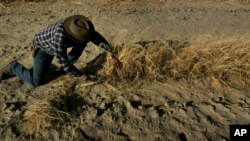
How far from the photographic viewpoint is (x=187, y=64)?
5.49 meters

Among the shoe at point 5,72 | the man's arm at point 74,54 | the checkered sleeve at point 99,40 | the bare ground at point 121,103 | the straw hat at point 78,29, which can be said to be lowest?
the bare ground at point 121,103

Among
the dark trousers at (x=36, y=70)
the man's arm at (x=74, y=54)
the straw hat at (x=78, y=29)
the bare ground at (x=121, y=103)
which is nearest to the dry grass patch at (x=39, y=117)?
the bare ground at (x=121, y=103)

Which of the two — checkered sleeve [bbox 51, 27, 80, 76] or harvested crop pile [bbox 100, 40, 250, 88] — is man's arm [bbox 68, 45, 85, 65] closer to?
harvested crop pile [bbox 100, 40, 250, 88]

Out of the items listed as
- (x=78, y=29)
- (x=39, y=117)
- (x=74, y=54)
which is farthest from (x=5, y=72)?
(x=78, y=29)

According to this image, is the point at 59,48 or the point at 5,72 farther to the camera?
the point at 5,72

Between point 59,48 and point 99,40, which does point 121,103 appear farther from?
point 59,48

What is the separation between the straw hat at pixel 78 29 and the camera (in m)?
4.52

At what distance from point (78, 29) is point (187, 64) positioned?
1.55 meters

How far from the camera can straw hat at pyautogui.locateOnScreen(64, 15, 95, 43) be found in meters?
4.52

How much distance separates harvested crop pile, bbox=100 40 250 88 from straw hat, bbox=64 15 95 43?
804 millimetres

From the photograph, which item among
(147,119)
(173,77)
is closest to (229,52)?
(173,77)

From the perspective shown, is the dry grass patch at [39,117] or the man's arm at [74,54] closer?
the dry grass patch at [39,117]

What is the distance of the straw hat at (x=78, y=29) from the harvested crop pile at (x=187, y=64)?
0.80 metres

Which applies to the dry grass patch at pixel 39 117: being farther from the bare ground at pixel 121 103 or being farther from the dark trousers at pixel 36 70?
the dark trousers at pixel 36 70
